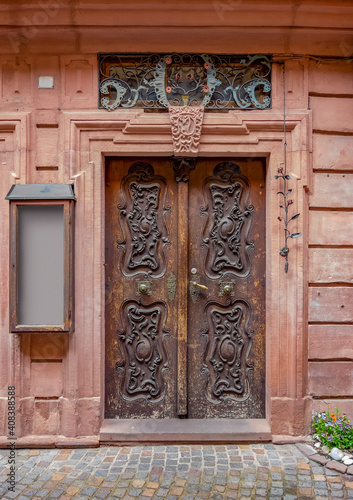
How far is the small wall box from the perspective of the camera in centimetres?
355

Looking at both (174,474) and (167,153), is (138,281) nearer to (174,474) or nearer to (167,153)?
(167,153)

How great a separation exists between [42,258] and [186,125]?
198cm

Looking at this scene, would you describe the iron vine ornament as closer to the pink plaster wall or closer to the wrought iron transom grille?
the pink plaster wall

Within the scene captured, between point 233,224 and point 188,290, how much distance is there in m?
0.87

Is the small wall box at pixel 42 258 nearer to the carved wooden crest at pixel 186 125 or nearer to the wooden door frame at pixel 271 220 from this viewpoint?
the wooden door frame at pixel 271 220

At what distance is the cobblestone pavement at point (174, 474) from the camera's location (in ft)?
9.61

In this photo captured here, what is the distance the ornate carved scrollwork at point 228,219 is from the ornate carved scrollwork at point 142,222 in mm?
496

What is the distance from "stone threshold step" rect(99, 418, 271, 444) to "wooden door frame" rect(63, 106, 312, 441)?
5 centimetres

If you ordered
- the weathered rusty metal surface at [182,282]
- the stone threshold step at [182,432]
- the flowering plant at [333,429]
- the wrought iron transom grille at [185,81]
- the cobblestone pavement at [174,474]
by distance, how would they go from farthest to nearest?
the weathered rusty metal surface at [182,282], the wrought iron transom grille at [185,81], the stone threshold step at [182,432], the flowering plant at [333,429], the cobblestone pavement at [174,474]

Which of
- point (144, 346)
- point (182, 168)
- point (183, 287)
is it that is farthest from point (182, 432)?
point (182, 168)

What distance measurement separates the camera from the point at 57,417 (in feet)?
12.2

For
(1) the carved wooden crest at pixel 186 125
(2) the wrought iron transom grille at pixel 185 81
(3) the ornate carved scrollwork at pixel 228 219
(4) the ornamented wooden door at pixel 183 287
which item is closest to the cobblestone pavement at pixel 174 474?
(4) the ornamented wooden door at pixel 183 287

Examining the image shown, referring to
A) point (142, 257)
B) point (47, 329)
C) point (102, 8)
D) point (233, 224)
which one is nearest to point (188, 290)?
point (142, 257)

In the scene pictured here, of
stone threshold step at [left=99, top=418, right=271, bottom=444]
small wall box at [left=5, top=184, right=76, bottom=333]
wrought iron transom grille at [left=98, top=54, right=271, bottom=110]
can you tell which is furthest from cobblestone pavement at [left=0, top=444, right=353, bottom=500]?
wrought iron transom grille at [left=98, top=54, right=271, bottom=110]
